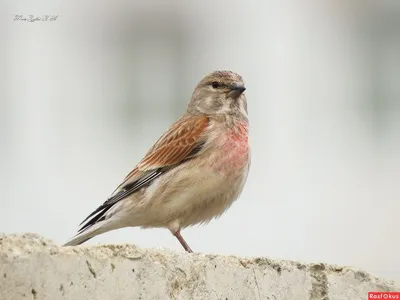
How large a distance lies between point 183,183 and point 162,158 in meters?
0.31

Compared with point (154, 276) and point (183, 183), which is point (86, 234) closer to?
point (183, 183)

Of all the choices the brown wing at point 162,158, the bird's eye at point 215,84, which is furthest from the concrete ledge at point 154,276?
the bird's eye at point 215,84

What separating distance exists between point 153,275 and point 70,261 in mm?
367

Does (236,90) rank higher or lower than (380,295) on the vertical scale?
higher

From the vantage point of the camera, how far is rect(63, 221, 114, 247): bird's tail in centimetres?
647

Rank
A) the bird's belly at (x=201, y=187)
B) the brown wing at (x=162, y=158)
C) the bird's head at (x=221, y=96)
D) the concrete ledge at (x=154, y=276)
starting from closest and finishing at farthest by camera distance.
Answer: the concrete ledge at (x=154, y=276)
the bird's belly at (x=201, y=187)
the brown wing at (x=162, y=158)
the bird's head at (x=221, y=96)

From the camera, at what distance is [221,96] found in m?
7.23

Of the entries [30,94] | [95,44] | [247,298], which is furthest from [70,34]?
[247,298]

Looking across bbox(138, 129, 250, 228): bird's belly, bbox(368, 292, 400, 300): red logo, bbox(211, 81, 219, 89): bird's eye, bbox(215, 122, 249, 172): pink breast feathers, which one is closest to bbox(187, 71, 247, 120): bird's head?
bbox(211, 81, 219, 89): bird's eye

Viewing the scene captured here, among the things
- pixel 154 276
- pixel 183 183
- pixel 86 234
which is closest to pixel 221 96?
pixel 183 183

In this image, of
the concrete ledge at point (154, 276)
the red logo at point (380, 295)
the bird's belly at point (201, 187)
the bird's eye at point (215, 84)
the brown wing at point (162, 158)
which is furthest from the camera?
the bird's eye at point (215, 84)

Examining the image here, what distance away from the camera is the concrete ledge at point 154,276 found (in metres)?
4.00

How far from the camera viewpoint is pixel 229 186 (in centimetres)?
661

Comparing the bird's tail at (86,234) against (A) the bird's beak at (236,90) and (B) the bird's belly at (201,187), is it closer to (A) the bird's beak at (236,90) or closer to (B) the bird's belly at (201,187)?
(B) the bird's belly at (201,187)
